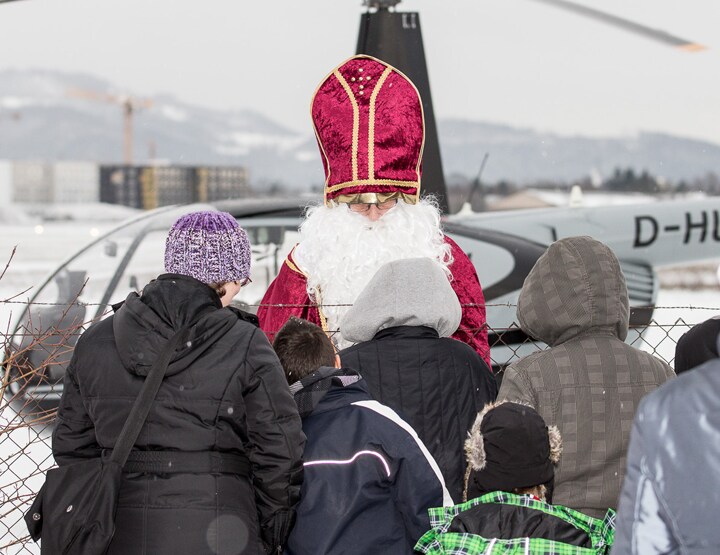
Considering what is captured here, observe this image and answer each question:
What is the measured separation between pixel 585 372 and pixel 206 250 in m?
0.98

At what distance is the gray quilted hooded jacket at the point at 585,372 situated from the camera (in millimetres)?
2268

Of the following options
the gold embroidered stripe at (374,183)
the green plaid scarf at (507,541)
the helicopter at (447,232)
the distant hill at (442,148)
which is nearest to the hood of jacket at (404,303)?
the green plaid scarf at (507,541)

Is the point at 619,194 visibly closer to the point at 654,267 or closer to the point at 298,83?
the point at 298,83

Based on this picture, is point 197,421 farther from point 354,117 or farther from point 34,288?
point 34,288

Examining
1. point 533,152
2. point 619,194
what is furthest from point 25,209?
point 619,194

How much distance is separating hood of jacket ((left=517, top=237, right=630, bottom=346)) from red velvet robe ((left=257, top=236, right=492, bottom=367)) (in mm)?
875

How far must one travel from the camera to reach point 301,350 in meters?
2.32

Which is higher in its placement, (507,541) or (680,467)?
(680,467)

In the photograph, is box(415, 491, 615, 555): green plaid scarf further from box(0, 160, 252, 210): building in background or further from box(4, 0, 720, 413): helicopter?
box(0, 160, 252, 210): building in background

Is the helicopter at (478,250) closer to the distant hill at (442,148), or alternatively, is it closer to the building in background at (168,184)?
the distant hill at (442,148)

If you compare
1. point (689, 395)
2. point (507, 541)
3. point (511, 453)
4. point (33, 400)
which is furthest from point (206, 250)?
point (33, 400)

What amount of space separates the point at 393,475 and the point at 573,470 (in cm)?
46

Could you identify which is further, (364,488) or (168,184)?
(168,184)

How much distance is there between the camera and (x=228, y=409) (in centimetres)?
204
